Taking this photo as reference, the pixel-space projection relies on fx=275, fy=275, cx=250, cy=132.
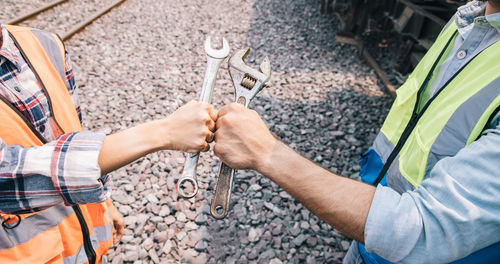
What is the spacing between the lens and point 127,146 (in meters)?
1.15

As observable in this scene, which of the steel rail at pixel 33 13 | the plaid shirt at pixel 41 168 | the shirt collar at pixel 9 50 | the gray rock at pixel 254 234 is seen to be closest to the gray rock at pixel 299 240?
the gray rock at pixel 254 234

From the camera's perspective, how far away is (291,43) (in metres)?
6.57

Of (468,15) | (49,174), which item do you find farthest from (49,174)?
(468,15)

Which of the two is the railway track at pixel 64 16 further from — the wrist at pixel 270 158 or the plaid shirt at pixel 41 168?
the wrist at pixel 270 158

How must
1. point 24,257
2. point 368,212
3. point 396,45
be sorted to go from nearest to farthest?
1. point 368,212
2. point 24,257
3. point 396,45

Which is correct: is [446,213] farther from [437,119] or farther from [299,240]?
[299,240]

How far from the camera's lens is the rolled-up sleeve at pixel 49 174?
94 centimetres

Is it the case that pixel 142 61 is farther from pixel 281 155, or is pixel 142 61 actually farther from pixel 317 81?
pixel 281 155

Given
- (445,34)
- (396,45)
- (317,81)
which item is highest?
(445,34)

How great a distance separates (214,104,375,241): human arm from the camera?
3.34ft

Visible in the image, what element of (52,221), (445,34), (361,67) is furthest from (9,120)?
(361,67)

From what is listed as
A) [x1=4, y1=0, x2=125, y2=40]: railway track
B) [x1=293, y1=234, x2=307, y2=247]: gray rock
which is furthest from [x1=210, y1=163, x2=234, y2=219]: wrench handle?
[x1=4, y1=0, x2=125, y2=40]: railway track

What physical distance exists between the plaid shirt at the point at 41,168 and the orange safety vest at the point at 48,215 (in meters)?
0.09

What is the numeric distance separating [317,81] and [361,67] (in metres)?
1.16
